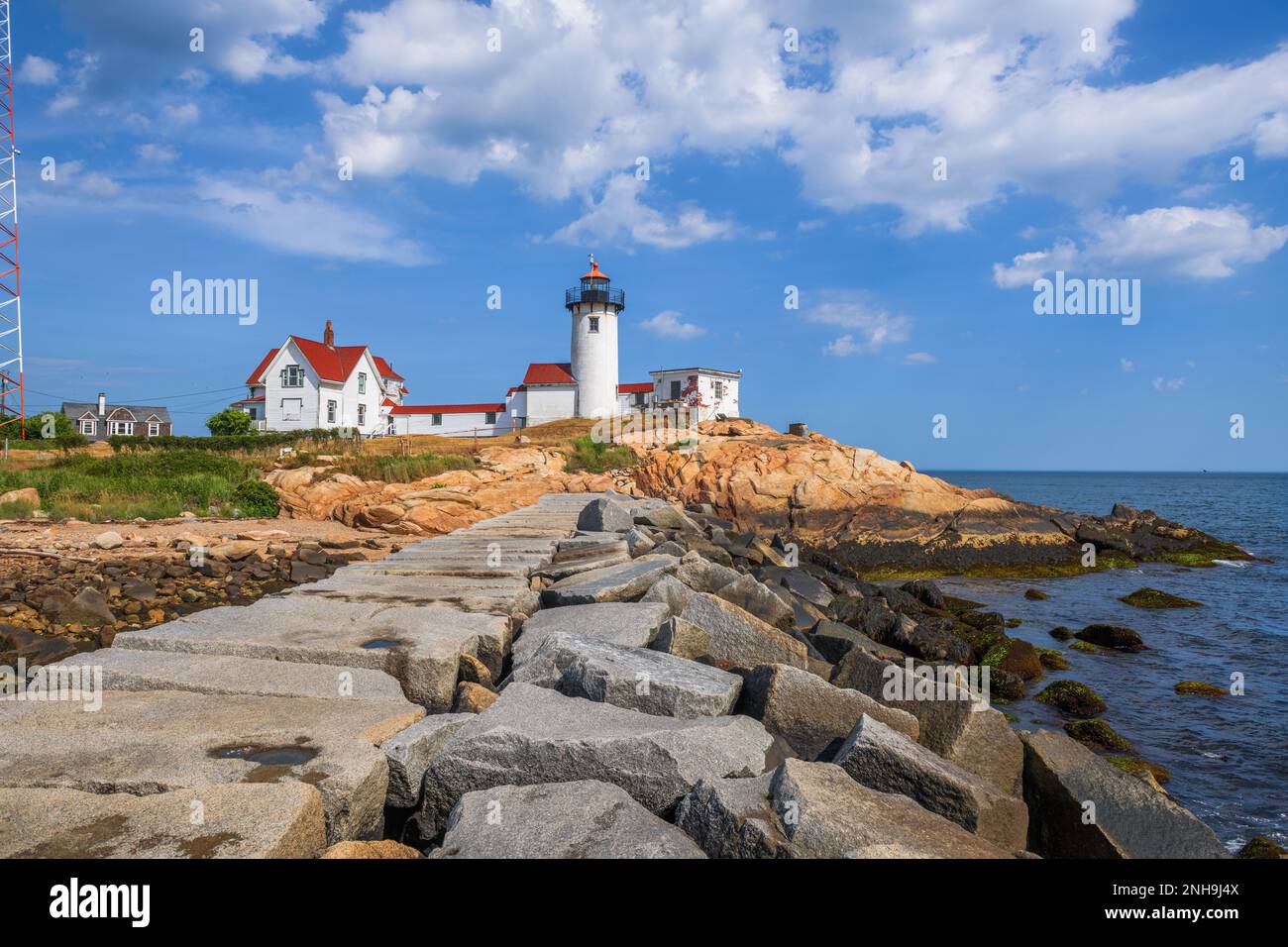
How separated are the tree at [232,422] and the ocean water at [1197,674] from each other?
40.7 metres

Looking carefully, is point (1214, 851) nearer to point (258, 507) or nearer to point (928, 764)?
point (928, 764)

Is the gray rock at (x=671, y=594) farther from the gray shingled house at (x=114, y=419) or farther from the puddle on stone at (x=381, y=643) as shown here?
the gray shingled house at (x=114, y=419)

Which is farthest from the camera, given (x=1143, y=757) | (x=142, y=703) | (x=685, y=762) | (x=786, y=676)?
(x=1143, y=757)

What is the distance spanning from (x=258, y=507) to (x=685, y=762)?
1889 cm

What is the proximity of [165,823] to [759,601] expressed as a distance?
253 inches

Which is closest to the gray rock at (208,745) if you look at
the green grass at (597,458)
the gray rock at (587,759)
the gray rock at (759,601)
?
the gray rock at (587,759)

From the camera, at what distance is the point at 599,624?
654 cm

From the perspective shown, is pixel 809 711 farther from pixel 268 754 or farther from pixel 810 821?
pixel 268 754

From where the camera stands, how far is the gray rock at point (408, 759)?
3.85 meters

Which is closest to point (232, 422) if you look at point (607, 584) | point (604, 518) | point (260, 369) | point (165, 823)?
point (260, 369)

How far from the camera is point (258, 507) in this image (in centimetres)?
1978
